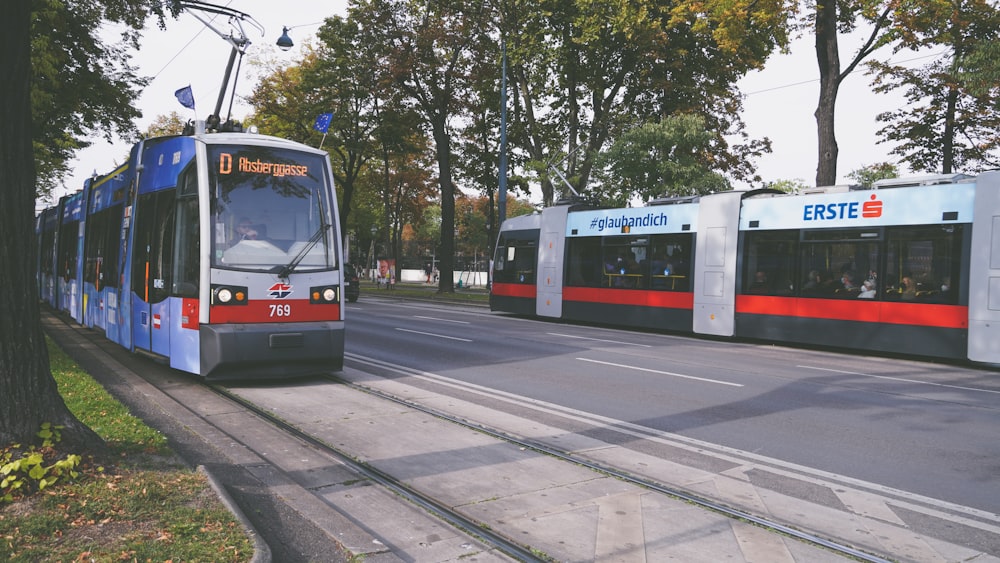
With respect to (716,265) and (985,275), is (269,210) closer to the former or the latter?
(716,265)

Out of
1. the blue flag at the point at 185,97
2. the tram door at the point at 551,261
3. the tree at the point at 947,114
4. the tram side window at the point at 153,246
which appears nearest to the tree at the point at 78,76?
the blue flag at the point at 185,97

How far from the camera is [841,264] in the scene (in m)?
14.7

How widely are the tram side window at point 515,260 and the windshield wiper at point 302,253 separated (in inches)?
531

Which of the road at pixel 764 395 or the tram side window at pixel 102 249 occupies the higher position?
the tram side window at pixel 102 249

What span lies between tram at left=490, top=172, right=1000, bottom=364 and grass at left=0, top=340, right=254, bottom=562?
510 inches

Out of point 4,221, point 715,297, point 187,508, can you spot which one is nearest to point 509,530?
point 187,508

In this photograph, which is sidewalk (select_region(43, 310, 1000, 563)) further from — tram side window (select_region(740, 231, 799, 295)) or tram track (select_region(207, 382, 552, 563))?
tram side window (select_region(740, 231, 799, 295))

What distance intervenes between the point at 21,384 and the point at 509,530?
132 inches

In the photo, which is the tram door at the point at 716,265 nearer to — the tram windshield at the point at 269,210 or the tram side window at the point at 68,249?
the tram windshield at the point at 269,210

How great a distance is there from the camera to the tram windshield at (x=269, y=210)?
28.7ft

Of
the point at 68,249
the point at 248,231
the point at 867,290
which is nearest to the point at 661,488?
the point at 248,231

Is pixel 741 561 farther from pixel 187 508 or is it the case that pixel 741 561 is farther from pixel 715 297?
pixel 715 297

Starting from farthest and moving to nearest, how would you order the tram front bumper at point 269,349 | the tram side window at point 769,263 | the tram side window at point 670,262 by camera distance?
1. the tram side window at point 670,262
2. the tram side window at point 769,263
3. the tram front bumper at point 269,349

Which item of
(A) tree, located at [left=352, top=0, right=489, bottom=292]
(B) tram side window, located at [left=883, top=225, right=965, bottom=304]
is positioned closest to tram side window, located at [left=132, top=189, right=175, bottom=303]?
(B) tram side window, located at [left=883, top=225, right=965, bottom=304]
